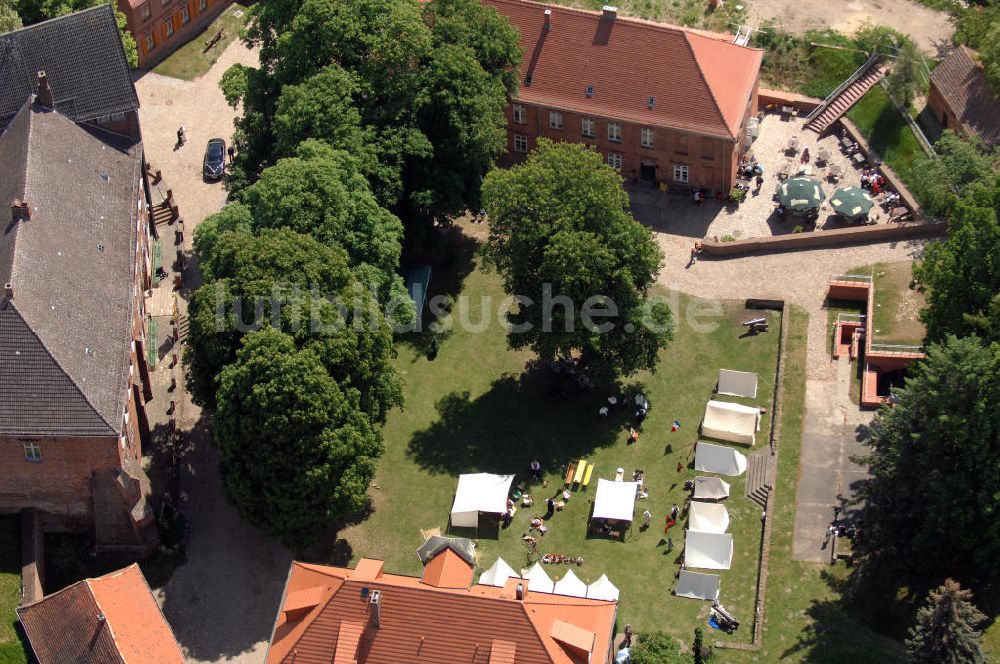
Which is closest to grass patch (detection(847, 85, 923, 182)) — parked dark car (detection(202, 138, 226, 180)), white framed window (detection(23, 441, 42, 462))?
parked dark car (detection(202, 138, 226, 180))

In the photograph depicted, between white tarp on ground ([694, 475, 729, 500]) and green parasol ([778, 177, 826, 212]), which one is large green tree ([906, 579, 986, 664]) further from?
green parasol ([778, 177, 826, 212])

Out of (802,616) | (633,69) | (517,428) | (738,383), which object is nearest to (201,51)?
(633,69)

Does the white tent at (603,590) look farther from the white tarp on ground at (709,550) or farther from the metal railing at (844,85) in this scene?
the metal railing at (844,85)

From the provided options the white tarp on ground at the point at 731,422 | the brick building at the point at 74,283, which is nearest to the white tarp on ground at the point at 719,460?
the white tarp on ground at the point at 731,422

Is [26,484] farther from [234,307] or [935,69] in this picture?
[935,69]

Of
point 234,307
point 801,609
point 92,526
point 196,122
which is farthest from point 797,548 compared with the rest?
point 196,122

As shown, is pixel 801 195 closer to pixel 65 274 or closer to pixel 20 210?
pixel 65 274
